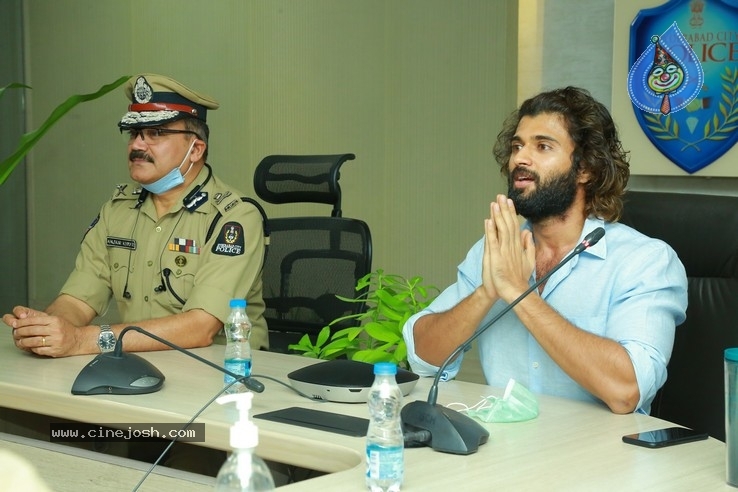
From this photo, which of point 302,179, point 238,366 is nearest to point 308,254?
point 302,179

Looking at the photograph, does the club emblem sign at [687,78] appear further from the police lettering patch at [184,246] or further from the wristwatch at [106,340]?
the wristwatch at [106,340]

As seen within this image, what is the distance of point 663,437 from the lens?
155 cm

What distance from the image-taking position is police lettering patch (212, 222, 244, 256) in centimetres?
260

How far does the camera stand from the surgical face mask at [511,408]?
167cm

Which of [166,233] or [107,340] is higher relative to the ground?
[166,233]

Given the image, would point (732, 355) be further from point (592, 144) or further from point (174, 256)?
point (174, 256)

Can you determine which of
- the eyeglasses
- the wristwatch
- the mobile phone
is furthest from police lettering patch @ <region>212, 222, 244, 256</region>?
the mobile phone

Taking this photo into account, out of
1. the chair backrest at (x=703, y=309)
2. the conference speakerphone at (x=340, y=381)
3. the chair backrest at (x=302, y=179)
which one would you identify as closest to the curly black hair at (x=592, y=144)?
the chair backrest at (x=703, y=309)

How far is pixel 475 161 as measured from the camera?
4922 mm

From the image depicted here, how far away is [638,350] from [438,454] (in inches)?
21.9

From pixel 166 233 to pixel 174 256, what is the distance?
0.08 m

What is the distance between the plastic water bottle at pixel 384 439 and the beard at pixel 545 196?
2.96ft

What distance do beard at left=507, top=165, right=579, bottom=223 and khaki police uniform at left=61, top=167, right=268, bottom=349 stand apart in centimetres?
79

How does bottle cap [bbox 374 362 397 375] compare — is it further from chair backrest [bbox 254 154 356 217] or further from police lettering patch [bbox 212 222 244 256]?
chair backrest [bbox 254 154 356 217]
